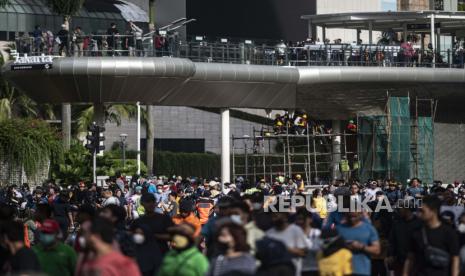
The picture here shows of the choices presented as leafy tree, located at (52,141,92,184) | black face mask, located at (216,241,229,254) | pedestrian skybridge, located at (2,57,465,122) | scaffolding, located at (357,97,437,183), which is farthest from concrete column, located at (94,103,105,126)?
black face mask, located at (216,241,229,254)

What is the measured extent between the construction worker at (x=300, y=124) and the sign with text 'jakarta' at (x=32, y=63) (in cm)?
1077

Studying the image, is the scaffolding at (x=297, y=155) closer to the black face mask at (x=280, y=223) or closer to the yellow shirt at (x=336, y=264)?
the black face mask at (x=280, y=223)

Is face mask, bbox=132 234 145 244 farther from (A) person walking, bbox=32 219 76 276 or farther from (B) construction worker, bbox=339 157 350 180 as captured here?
(B) construction worker, bbox=339 157 350 180

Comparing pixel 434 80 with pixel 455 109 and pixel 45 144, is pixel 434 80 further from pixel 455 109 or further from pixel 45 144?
pixel 45 144

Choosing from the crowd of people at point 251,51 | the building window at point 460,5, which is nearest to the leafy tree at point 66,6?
the crowd of people at point 251,51

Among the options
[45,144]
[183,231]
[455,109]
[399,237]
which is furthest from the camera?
[455,109]

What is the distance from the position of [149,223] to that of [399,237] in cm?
346

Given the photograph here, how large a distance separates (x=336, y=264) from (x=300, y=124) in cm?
3768

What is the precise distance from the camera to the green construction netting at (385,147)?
165 ft

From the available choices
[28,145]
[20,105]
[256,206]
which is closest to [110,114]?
[20,105]

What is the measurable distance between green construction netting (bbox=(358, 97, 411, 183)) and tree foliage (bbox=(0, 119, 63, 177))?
11.6 meters

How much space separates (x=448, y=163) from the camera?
59281mm

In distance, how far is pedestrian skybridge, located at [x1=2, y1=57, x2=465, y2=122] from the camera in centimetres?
4581

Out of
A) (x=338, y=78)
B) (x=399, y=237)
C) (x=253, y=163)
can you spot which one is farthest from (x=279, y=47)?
(x=399, y=237)
